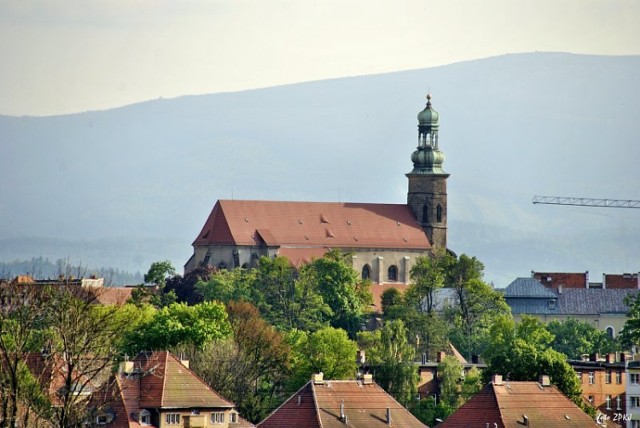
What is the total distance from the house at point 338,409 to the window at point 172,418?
4.31m

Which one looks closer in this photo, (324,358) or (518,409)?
(518,409)

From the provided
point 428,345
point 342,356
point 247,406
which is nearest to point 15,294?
point 247,406

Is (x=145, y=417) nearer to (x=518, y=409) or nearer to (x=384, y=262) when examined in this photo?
(x=518, y=409)

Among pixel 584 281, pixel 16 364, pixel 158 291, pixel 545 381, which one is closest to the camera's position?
pixel 16 364

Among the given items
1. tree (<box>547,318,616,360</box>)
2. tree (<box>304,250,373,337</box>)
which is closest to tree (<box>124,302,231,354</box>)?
tree (<box>547,318,616,360</box>)

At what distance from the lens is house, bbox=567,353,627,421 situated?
367 feet

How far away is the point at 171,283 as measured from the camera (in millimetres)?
169125

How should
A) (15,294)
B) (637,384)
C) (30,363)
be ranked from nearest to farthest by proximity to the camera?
(15,294)
(30,363)
(637,384)

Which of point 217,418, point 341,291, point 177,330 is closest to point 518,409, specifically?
point 217,418

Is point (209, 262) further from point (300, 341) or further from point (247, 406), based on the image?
point (247, 406)

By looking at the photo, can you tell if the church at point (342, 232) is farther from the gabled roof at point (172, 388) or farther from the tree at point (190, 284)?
the gabled roof at point (172, 388)

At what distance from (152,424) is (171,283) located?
85.1m

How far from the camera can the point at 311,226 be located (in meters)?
186

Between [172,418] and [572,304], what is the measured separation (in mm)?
91146
